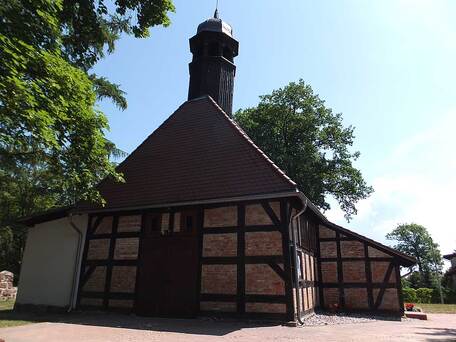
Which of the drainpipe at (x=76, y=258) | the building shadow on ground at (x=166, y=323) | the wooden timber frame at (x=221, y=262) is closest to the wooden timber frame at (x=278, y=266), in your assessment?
the wooden timber frame at (x=221, y=262)

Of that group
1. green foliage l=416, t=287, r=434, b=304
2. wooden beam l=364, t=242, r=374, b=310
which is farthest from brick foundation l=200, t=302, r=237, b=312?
green foliage l=416, t=287, r=434, b=304

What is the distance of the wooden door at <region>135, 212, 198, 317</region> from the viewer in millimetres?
10273

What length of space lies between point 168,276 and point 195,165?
3570mm

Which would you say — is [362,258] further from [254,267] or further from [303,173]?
[303,173]

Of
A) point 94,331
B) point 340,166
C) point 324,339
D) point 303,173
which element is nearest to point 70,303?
point 94,331

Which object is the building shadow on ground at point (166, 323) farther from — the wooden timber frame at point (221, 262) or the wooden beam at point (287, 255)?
the wooden beam at point (287, 255)

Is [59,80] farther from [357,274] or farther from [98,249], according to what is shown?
[357,274]

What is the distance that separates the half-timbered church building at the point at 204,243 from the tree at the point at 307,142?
869 cm

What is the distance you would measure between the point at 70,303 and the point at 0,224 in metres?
18.2

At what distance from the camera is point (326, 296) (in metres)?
13.3

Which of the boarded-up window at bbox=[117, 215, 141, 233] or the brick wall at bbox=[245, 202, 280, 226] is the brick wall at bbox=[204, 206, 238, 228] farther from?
the boarded-up window at bbox=[117, 215, 141, 233]

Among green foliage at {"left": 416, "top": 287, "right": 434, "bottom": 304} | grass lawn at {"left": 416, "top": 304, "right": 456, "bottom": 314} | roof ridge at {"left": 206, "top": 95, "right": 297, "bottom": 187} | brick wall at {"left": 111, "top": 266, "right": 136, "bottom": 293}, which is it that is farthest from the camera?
green foliage at {"left": 416, "top": 287, "right": 434, "bottom": 304}

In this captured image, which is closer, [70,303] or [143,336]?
[143,336]

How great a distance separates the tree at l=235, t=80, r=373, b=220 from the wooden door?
12.9 meters
